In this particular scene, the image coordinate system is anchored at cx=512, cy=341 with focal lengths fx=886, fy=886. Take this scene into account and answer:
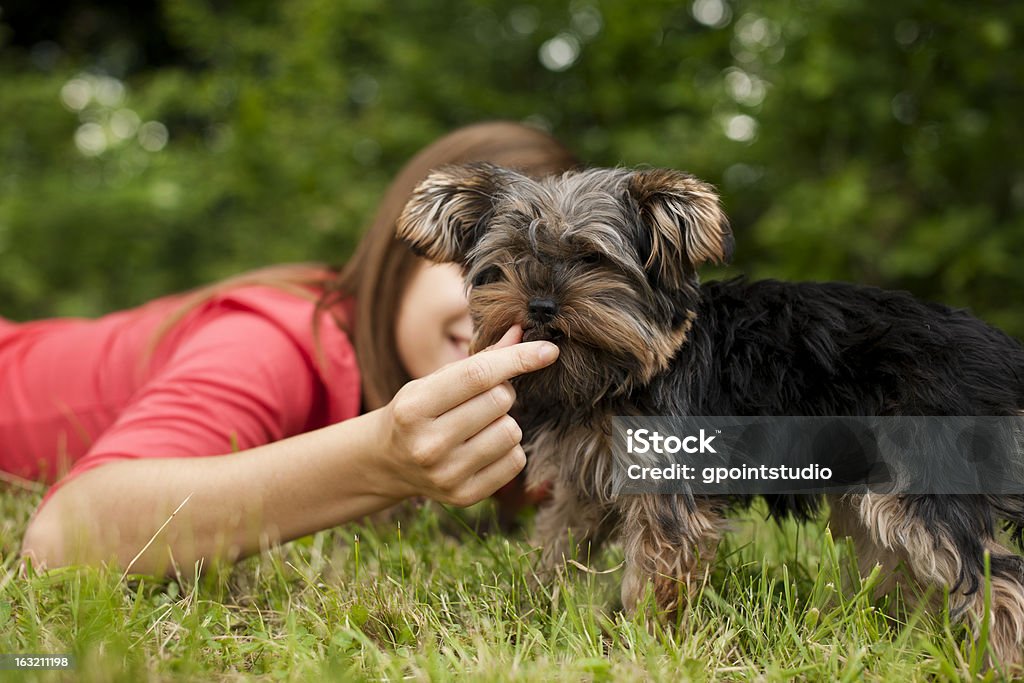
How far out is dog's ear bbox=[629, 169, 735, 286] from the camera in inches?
103

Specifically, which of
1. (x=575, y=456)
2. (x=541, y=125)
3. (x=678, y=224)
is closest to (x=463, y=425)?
(x=575, y=456)

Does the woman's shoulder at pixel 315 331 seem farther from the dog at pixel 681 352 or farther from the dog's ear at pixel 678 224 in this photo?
the dog's ear at pixel 678 224

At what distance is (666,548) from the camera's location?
8.89ft

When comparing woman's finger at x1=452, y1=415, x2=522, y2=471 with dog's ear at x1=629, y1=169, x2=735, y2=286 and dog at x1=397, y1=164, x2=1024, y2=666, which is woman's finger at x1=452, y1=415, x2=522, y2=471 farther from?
dog's ear at x1=629, y1=169, x2=735, y2=286

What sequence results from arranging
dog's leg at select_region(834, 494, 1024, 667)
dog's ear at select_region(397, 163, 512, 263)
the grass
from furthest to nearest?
dog's ear at select_region(397, 163, 512, 263) → dog's leg at select_region(834, 494, 1024, 667) → the grass

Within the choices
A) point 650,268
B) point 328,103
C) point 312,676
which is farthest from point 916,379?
point 328,103

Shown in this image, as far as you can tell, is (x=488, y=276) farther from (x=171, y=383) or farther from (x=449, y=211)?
(x=171, y=383)

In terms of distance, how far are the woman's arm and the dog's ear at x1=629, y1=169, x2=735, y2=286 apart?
62 cm

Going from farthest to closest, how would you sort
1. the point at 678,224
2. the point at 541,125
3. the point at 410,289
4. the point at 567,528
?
the point at 541,125 < the point at 410,289 < the point at 567,528 < the point at 678,224

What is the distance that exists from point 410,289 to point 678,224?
173 cm

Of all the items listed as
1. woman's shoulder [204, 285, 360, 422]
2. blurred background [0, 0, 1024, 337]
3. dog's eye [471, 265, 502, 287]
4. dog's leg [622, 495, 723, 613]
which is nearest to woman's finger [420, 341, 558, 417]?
dog's eye [471, 265, 502, 287]

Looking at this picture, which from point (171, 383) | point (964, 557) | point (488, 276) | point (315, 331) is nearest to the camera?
point (964, 557)

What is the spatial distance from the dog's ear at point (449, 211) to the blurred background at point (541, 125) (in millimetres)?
3604

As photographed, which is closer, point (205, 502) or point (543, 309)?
point (543, 309)
